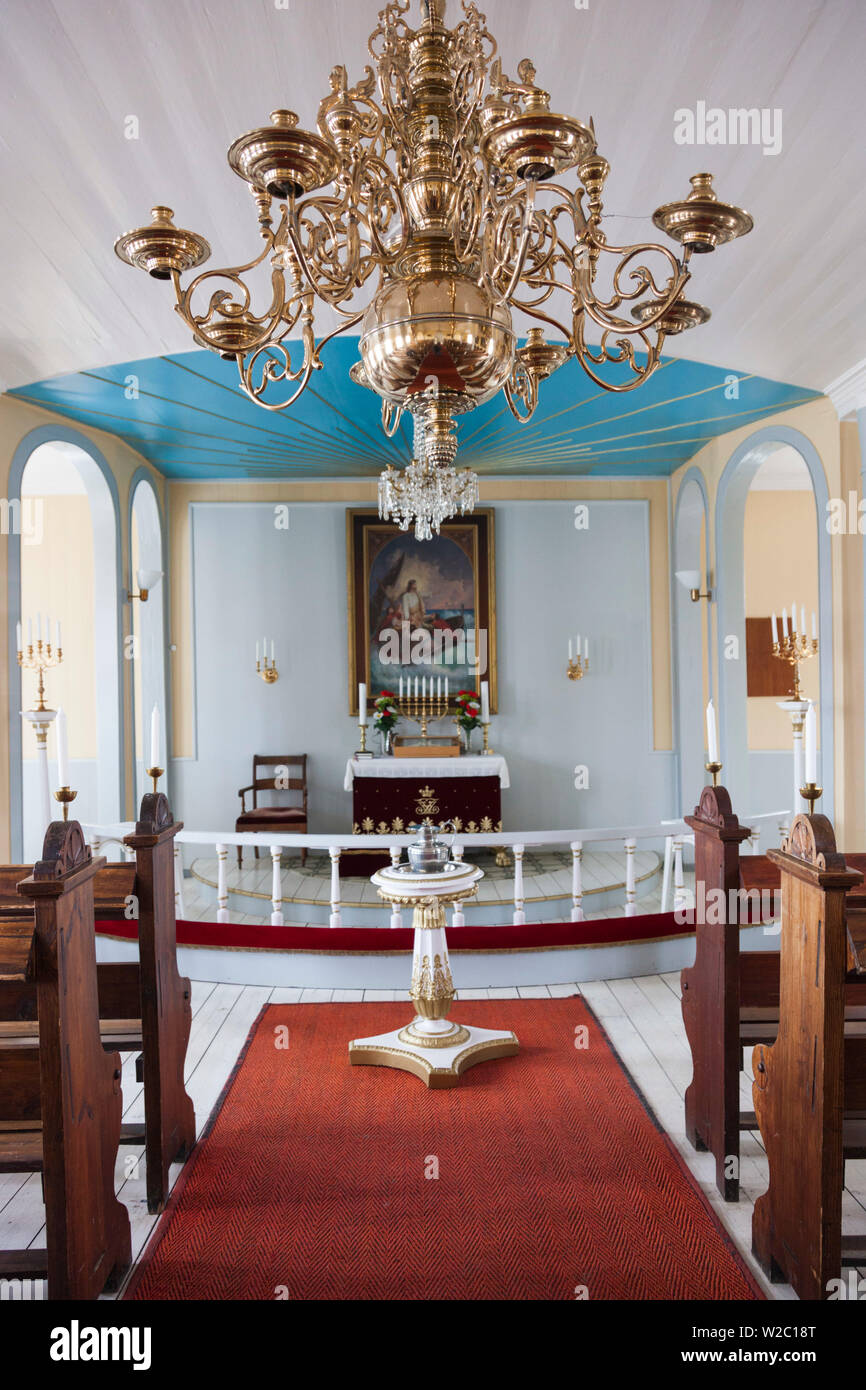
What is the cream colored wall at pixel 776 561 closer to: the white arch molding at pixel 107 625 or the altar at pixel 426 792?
the altar at pixel 426 792

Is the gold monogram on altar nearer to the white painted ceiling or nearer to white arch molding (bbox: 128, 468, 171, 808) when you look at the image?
white arch molding (bbox: 128, 468, 171, 808)

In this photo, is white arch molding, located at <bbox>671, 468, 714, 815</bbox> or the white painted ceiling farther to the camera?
white arch molding, located at <bbox>671, 468, 714, 815</bbox>

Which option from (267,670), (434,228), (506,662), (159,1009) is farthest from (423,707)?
(434,228)

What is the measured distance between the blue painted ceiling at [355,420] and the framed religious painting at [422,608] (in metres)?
0.67

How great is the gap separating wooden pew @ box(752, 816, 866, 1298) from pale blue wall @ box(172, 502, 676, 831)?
6379 millimetres

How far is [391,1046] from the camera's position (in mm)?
4082

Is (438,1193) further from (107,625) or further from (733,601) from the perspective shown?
(733,601)

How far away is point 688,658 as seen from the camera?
8.68 m

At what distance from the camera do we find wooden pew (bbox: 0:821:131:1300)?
88.2 inches

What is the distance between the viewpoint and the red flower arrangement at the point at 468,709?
8.51 meters

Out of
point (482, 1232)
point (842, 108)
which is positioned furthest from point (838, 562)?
point (482, 1232)

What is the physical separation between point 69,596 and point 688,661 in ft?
19.8

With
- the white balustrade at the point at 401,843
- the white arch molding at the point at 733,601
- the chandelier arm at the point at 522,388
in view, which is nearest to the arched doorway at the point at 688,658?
the white arch molding at the point at 733,601

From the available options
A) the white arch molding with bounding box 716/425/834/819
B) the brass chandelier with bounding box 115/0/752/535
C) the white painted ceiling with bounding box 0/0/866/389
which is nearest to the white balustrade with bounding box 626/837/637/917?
the white arch molding with bounding box 716/425/834/819
